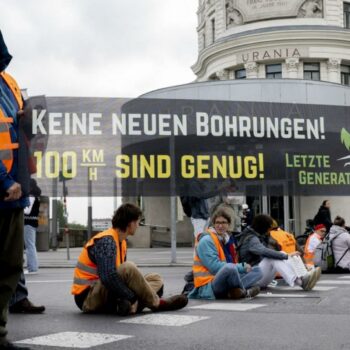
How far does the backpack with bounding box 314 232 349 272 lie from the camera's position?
12.8 meters

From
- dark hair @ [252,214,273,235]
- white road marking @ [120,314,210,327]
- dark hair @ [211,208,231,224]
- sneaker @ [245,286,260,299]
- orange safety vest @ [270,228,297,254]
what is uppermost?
dark hair @ [211,208,231,224]

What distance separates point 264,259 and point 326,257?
13.4 ft

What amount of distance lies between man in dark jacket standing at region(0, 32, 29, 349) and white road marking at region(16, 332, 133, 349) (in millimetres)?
550

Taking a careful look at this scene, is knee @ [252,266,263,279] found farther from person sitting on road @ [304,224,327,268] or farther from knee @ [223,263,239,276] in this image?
person sitting on road @ [304,224,327,268]

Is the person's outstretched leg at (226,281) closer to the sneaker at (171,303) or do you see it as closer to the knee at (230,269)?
the knee at (230,269)

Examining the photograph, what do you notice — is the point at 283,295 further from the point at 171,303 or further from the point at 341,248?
the point at 341,248

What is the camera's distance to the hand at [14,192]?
13.5 ft

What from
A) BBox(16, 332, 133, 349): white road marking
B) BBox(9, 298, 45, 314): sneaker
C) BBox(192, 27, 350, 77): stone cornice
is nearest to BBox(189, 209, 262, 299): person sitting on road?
BBox(9, 298, 45, 314): sneaker

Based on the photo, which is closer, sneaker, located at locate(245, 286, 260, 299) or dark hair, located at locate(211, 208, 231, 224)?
dark hair, located at locate(211, 208, 231, 224)

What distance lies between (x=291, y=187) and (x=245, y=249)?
8.09 meters

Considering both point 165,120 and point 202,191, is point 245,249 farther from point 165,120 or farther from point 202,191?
point 165,120

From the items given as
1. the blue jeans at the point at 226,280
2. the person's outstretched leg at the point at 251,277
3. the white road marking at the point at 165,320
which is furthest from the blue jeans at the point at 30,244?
the white road marking at the point at 165,320

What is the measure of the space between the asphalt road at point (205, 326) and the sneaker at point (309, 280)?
1.03 m

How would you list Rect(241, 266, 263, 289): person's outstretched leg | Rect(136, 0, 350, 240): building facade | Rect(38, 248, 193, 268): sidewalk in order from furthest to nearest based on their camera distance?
Rect(136, 0, 350, 240): building facade < Rect(38, 248, 193, 268): sidewalk < Rect(241, 266, 263, 289): person's outstretched leg
